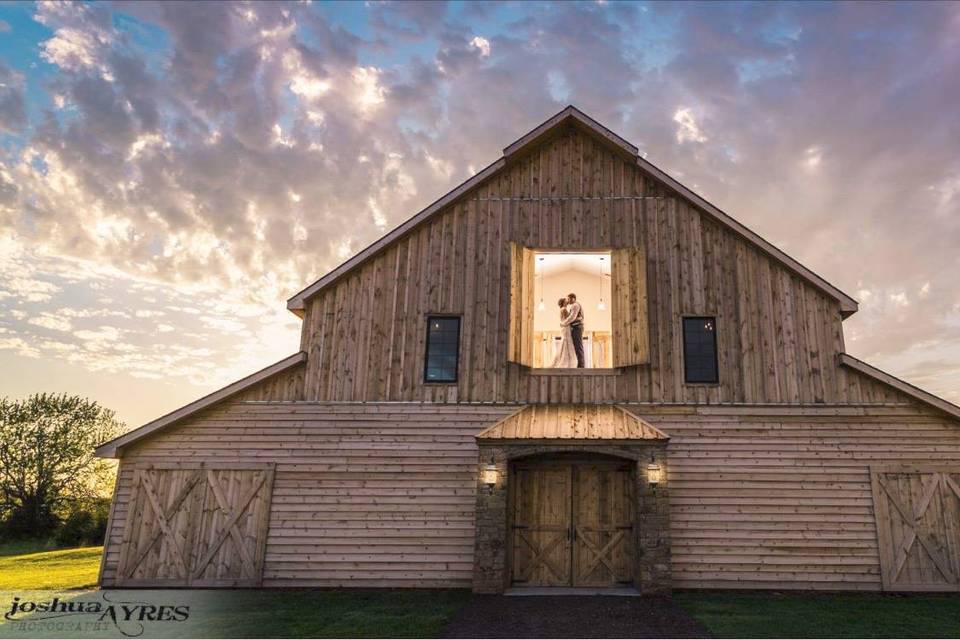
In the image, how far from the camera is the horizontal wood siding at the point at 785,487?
11.6 metres

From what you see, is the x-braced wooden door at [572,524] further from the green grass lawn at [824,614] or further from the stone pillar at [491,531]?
the green grass lawn at [824,614]

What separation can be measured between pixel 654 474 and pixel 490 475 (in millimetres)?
3175

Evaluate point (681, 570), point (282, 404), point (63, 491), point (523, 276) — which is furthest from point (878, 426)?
point (63, 491)

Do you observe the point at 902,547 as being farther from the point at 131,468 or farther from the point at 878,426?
the point at 131,468

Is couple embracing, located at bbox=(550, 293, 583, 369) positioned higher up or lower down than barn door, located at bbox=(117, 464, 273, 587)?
higher up

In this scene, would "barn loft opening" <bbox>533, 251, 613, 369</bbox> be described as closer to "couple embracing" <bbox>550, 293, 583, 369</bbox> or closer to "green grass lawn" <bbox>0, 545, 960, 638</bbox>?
"couple embracing" <bbox>550, 293, 583, 369</bbox>

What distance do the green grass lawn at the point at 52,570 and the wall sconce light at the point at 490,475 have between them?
852 cm

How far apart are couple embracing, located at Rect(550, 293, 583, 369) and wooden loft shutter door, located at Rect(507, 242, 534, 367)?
155 cm

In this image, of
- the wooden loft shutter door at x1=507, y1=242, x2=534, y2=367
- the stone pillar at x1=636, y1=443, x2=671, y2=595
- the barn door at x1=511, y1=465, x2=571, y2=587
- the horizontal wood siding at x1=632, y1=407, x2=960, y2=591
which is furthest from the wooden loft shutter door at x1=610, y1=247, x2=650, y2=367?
the barn door at x1=511, y1=465, x2=571, y2=587

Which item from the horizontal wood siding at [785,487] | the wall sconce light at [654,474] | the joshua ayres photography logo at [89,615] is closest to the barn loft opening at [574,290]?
the horizontal wood siding at [785,487]

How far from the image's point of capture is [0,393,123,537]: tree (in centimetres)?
2653

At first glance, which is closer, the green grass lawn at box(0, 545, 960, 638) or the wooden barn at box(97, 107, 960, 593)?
the green grass lawn at box(0, 545, 960, 638)

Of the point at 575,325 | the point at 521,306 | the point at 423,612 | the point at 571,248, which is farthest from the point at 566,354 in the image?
the point at 423,612

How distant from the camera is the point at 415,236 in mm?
13859
